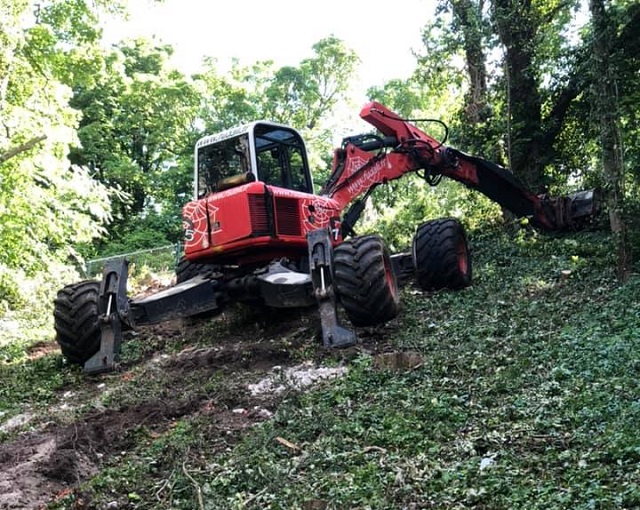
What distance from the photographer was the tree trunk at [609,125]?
7.98 m

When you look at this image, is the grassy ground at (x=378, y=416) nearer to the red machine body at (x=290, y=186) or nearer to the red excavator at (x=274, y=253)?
the red excavator at (x=274, y=253)

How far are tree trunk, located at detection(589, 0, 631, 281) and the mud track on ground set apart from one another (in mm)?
3928

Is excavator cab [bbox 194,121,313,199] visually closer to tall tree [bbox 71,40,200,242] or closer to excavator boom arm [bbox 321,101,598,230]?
Answer: excavator boom arm [bbox 321,101,598,230]

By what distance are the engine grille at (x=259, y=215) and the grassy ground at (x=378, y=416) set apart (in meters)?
1.22

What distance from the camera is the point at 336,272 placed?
660 cm

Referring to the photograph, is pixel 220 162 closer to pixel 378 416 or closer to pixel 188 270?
pixel 188 270

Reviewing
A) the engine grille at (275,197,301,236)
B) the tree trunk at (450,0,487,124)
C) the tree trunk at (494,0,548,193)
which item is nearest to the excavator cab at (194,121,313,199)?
the engine grille at (275,197,301,236)

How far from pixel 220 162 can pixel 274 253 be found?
1404 mm

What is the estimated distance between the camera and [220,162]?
8195mm

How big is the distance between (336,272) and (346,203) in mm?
3343

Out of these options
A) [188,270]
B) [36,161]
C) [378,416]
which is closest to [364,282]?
[378,416]

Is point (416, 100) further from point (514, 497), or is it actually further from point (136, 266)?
point (514, 497)

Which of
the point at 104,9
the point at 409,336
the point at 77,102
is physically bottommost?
the point at 409,336

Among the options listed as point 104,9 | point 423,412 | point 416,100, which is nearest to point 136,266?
point 104,9
